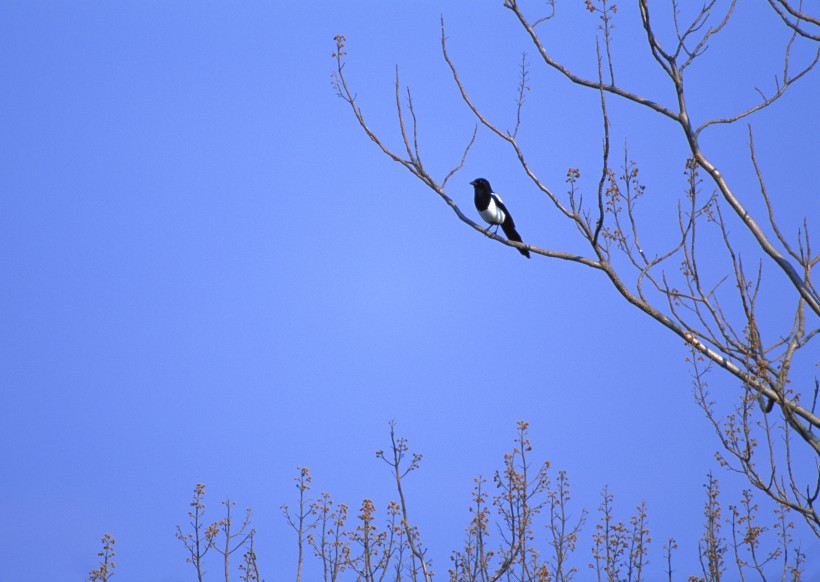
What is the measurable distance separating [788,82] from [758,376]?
61.6 inches

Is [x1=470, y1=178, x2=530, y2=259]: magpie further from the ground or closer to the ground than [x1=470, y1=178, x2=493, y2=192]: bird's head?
closer to the ground

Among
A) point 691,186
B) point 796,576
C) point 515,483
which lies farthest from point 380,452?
point 796,576

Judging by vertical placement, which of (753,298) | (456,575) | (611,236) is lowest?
(456,575)

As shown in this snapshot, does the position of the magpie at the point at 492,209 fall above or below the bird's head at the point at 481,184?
below

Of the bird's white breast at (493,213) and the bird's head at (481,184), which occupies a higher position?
the bird's head at (481,184)

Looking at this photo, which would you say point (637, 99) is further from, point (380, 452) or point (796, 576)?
point (796, 576)

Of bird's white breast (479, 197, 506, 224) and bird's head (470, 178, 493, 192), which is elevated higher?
bird's head (470, 178, 493, 192)

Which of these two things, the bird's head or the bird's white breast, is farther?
the bird's head

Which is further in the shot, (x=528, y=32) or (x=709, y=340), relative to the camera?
(x=528, y=32)

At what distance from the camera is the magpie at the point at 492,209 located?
9.81m

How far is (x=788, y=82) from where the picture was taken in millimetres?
3977

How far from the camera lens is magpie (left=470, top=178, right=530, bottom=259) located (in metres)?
9.81

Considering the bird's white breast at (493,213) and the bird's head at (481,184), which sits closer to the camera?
the bird's white breast at (493,213)

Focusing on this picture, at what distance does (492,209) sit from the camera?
32.0ft
